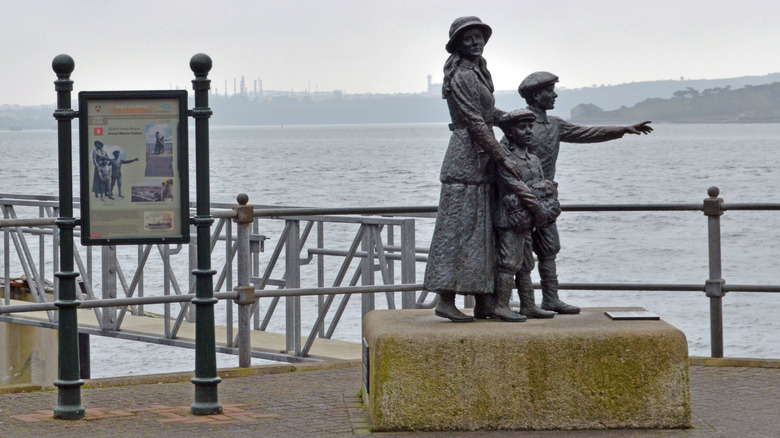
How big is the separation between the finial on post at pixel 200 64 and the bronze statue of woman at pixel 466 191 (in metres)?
1.35

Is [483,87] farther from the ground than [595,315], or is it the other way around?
[483,87]

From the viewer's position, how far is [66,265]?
307 inches

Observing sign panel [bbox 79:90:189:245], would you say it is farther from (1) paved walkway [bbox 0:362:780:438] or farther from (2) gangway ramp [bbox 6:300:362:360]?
(2) gangway ramp [bbox 6:300:362:360]

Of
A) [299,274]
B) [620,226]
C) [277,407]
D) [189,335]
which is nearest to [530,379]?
[277,407]

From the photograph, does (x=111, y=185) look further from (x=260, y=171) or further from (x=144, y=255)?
(x=260, y=171)

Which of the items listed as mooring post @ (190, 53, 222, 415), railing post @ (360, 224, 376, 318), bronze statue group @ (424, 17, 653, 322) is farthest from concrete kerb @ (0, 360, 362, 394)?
bronze statue group @ (424, 17, 653, 322)

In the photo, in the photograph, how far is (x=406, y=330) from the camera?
738 cm

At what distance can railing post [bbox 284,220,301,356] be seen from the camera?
36.1 feet

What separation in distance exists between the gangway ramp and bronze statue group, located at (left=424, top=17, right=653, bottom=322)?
128 inches

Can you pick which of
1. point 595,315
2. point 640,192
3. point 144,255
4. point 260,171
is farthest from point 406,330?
point 260,171

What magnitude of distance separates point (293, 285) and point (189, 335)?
1.40 m

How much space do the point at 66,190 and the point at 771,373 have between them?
4.67 meters

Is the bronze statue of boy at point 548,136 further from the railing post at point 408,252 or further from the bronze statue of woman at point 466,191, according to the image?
the railing post at point 408,252

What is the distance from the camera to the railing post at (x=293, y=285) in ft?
36.1
